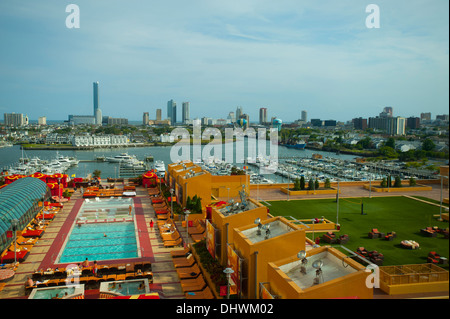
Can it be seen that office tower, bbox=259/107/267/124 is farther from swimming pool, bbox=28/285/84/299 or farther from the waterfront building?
swimming pool, bbox=28/285/84/299

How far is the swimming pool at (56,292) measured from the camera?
6.60 meters

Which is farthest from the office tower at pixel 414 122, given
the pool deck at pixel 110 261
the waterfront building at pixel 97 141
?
the waterfront building at pixel 97 141

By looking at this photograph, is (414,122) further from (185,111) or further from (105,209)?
(185,111)

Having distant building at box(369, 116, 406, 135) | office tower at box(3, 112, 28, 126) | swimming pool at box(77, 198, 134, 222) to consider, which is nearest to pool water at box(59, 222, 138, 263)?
swimming pool at box(77, 198, 134, 222)

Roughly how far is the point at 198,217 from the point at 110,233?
110 inches

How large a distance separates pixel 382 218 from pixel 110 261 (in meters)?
9.02

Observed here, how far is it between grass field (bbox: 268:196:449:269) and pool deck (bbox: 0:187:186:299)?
15.3ft

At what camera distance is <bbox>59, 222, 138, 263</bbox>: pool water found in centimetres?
903

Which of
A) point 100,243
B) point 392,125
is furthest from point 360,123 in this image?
point 100,243

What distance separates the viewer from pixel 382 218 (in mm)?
12266

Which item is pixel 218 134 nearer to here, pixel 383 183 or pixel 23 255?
pixel 383 183

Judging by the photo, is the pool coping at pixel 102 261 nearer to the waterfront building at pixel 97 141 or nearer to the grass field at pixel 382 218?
the grass field at pixel 382 218
